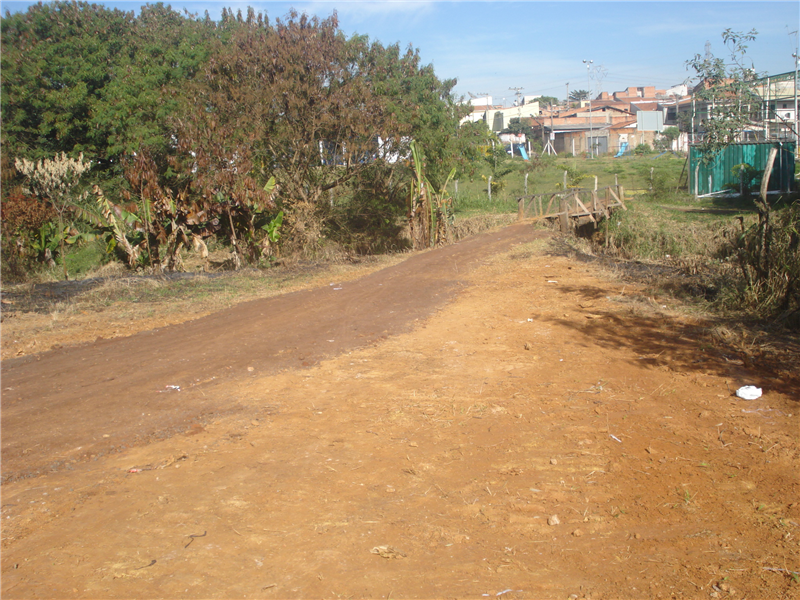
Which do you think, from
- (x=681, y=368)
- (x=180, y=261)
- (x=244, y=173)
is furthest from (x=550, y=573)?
(x=180, y=261)

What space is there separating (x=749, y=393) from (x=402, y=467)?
3.39m

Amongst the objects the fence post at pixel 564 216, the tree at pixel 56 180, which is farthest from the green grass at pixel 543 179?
the tree at pixel 56 180

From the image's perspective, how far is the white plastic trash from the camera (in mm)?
5477

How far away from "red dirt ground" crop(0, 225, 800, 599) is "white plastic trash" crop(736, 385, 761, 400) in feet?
0.22

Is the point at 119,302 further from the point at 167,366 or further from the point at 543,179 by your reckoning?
the point at 543,179

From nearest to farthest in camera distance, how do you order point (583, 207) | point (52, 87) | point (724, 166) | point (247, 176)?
1. point (247, 176)
2. point (583, 207)
3. point (52, 87)
4. point (724, 166)

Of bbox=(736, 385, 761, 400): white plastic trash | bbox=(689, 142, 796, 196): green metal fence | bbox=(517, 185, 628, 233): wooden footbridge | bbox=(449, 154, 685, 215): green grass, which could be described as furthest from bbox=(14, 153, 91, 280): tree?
bbox=(689, 142, 796, 196): green metal fence

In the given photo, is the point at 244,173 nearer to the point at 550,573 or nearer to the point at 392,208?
the point at 392,208

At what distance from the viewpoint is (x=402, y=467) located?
4.43 metres

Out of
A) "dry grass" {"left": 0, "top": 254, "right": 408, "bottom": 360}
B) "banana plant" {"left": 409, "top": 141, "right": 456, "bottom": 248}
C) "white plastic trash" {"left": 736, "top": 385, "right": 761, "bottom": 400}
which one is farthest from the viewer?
"banana plant" {"left": 409, "top": 141, "right": 456, "bottom": 248}

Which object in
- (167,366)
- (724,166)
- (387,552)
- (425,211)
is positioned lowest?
(387,552)

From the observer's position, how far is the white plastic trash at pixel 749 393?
5.48 meters

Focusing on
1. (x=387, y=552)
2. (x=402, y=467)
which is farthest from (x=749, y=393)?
(x=387, y=552)

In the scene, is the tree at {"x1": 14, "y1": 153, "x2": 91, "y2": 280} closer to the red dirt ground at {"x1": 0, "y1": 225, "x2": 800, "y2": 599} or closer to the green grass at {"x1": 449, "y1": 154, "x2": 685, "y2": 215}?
the red dirt ground at {"x1": 0, "y1": 225, "x2": 800, "y2": 599}
